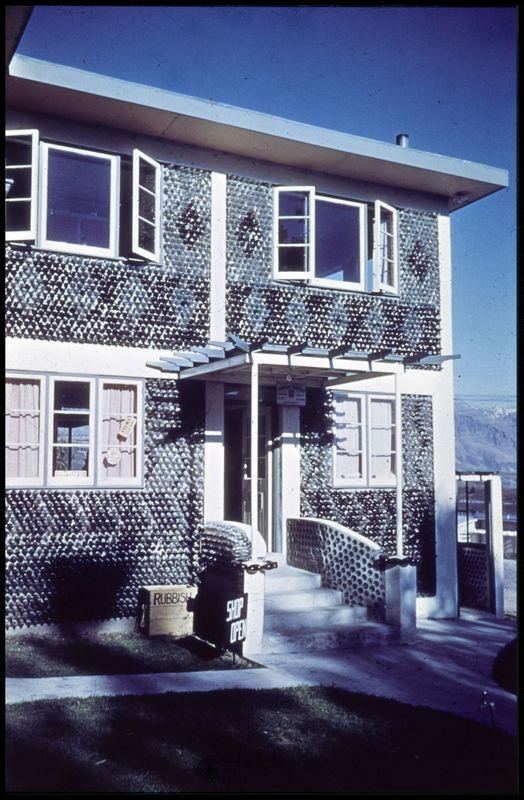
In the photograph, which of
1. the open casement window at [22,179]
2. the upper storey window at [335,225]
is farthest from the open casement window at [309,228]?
the open casement window at [22,179]

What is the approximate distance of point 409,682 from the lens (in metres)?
7.97

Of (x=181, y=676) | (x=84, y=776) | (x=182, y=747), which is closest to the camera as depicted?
(x=84, y=776)

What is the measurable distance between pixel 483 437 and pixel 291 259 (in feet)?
425

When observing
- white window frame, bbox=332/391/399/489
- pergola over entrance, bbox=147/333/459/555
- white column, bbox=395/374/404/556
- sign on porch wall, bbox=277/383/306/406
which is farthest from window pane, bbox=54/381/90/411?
white column, bbox=395/374/404/556

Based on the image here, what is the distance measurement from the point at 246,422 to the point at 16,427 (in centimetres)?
371

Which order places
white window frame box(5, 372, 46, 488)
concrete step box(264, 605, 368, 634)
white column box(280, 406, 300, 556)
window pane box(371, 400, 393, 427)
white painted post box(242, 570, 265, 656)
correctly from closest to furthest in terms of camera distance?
1. white painted post box(242, 570, 265, 656)
2. concrete step box(264, 605, 368, 634)
3. white window frame box(5, 372, 46, 488)
4. white column box(280, 406, 300, 556)
5. window pane box(371, 400, 393, 427)

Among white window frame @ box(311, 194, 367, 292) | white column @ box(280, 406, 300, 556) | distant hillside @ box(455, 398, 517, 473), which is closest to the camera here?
white column @ box(280, 406, 300, 556)

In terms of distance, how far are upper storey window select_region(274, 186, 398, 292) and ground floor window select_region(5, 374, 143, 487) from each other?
2.98 m

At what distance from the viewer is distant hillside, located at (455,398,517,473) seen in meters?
124

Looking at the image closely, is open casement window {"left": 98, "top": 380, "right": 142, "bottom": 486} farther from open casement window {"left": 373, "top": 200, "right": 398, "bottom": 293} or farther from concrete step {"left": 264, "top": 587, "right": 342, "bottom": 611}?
open casement window {"left": 373, "top": 200, "right": 398, "bottom": 293}

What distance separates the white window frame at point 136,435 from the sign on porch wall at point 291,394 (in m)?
2.08

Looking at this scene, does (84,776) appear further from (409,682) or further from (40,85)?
(40,85)

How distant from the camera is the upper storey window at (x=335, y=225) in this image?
1142cm

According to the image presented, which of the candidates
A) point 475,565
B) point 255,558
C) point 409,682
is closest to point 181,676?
point 255,558
